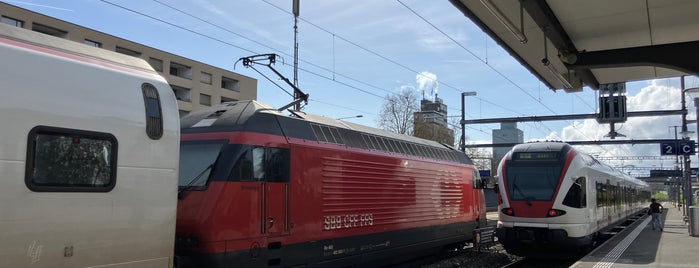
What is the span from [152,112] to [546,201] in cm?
1072

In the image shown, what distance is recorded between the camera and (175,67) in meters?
60.8

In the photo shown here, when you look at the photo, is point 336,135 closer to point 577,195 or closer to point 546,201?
point 546,201

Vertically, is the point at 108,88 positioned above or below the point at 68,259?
above

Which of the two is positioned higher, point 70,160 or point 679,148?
point 679,148

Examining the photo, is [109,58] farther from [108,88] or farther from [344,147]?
[344,147]

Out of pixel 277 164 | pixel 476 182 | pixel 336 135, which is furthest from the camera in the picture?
pixel 476 182

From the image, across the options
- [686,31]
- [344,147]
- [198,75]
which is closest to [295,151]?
[344,147]

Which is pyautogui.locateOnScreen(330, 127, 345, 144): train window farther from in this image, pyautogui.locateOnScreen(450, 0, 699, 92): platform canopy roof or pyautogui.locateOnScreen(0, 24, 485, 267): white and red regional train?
pyautogui.locateOnScreen(450, 0, 699, 92): platform canopy roof

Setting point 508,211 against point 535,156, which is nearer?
point 508,211

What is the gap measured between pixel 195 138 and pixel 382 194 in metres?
4.38

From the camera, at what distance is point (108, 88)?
204 inches

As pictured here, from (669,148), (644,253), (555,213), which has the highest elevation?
(669,148)

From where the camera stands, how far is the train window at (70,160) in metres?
4.51

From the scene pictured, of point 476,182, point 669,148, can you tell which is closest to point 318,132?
point 476,182
